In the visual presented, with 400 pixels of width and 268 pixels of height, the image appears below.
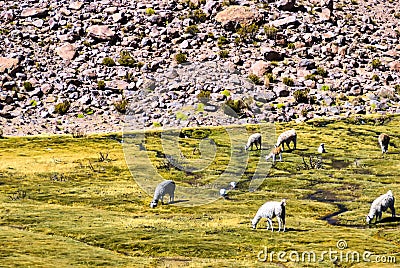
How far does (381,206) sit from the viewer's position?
38250mm

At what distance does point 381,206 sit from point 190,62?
179 ft

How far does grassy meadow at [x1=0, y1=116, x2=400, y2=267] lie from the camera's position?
108 ft

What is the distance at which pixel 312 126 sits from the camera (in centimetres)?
7450

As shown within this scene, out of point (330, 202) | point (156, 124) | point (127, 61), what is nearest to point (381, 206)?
point (330, 202)

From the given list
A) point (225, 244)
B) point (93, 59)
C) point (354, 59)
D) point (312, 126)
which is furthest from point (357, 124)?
point (225, 244)

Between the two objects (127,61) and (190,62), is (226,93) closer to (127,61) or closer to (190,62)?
(190,62)

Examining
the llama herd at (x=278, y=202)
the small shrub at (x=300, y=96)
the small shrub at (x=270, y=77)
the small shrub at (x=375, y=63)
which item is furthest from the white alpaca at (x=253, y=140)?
the small shrub at (x=375, y=63)

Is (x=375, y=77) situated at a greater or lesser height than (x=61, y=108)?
lesser

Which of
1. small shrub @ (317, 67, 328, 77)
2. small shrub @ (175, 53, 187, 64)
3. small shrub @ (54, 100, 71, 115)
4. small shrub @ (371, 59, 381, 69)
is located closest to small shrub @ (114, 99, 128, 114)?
small shrub @ (54, 100, 71, 115)

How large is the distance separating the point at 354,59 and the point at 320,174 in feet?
140

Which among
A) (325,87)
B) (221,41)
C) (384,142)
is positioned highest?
(221,41)

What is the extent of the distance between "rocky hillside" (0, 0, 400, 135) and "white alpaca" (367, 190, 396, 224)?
38.6 meters

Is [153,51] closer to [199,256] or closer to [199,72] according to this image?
[199,72]

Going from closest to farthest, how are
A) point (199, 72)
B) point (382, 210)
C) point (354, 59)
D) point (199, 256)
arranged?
point (199, 256), point (382, 210), point (199, 72), point (354, 59)
